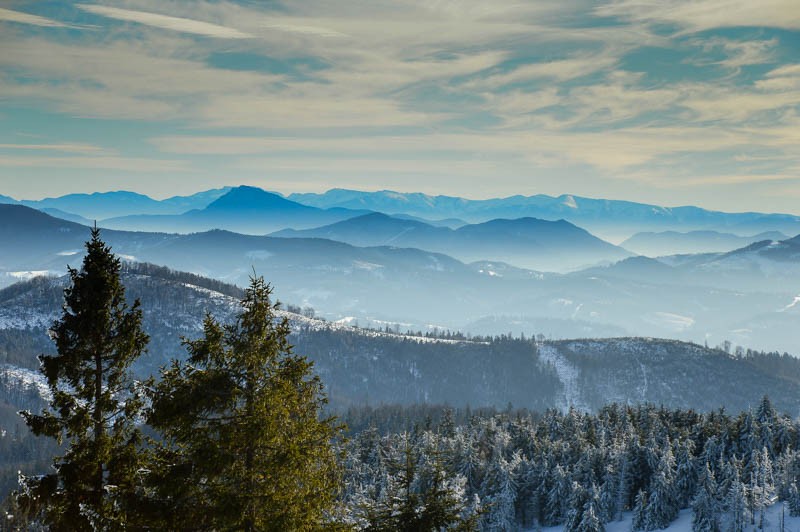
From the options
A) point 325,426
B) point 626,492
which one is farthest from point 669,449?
point 325,426

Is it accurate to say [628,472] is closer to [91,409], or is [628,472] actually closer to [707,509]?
[707,509]

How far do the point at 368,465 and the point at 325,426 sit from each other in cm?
11757

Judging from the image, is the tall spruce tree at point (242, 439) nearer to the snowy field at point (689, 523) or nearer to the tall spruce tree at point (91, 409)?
the tall spruce tree at point (91, 409)

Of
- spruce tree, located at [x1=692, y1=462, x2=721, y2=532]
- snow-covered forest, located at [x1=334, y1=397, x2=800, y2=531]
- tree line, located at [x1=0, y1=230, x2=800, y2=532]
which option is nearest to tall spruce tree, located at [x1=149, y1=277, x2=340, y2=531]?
tree line, located at [x1=0, y1=230, x2=800, y2=532]

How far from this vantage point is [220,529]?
21.8 meters

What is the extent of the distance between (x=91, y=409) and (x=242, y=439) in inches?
303

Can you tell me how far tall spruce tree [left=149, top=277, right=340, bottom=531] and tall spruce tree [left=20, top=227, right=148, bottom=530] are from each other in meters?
2.69

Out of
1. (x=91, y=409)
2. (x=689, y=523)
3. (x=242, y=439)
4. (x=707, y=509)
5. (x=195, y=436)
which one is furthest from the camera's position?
(x=689, y=523)

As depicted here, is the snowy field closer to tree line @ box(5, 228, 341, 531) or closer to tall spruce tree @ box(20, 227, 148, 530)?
tree line @ box(5, 228, 341, 531)

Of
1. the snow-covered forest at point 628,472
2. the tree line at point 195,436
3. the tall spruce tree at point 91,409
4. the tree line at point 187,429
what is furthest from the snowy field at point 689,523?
the tall spruce tree at point 91,409

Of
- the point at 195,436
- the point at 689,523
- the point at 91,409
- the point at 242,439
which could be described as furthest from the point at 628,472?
the point at 91,409

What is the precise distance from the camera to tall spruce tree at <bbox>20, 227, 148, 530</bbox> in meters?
24.4

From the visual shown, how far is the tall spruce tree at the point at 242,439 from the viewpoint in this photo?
72.6 feet

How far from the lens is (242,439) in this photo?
22.3 m
